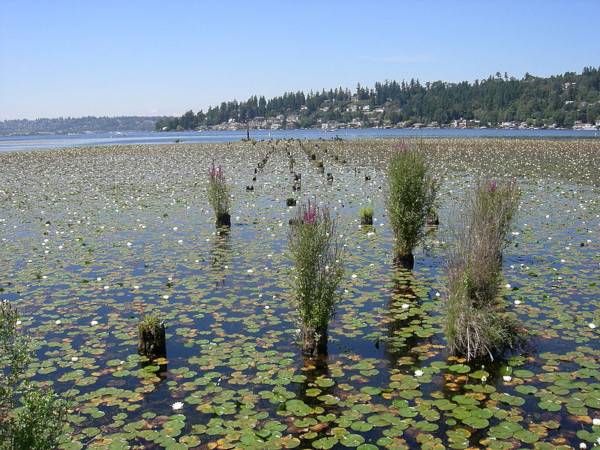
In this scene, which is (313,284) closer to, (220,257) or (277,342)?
(277,342)

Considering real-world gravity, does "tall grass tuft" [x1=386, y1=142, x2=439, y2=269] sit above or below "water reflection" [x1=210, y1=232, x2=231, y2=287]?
above

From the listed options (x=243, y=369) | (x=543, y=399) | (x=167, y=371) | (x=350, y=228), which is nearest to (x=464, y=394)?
(x=543, y=399)

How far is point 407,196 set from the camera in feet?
36.1

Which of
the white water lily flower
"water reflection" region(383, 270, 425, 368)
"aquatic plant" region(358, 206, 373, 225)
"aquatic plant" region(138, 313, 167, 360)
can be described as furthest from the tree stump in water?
the white water lily flower

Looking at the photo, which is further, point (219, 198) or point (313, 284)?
point (219, 198)

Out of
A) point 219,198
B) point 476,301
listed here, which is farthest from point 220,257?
point 476,301

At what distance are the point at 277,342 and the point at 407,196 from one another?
4793 millimetres

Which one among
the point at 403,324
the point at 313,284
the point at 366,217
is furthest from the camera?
the point at 366,217

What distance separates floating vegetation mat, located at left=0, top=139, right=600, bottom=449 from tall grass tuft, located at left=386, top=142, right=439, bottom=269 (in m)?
0.80

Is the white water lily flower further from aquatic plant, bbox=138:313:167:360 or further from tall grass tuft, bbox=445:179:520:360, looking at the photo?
tall grass tuft, bbox=445:179:520:360

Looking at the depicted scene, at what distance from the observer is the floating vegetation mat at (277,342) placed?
5.51 m

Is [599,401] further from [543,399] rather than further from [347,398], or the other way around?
[347,398]

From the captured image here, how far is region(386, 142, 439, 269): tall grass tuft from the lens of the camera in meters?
10.9

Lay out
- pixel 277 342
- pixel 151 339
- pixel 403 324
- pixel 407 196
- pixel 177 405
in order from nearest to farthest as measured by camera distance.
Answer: pixel 177 405 → pixel 151 339 → pixel 277 342 → pixel 403 324 → pixel 407 196
